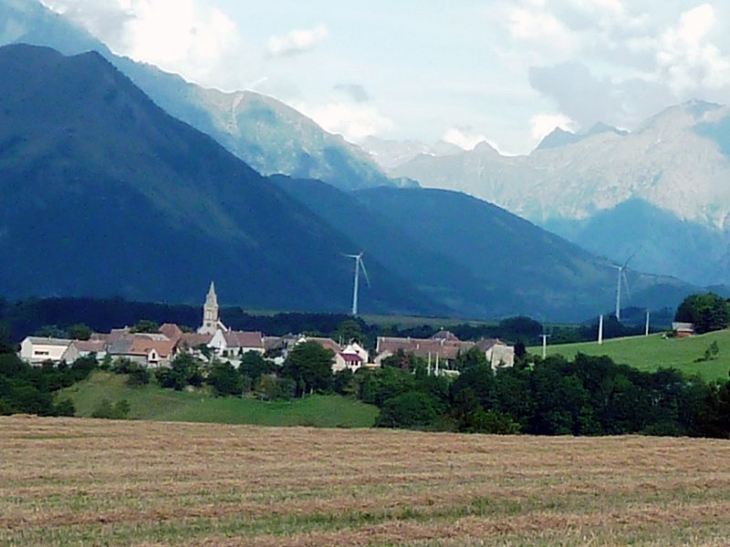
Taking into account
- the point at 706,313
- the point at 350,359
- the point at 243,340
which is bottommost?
the point at 350,359

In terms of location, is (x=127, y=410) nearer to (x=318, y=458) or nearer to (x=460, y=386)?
(x=460, y=386)

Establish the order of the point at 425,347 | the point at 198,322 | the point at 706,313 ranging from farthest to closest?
1. the point at 198,322
2. the point at 706,313
3. the point at 425,347

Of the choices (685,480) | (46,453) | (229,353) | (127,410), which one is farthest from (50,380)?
(685,480)

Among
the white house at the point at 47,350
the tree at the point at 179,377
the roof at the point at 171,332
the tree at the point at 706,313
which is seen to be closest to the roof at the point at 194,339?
the roof at the point at 171,332

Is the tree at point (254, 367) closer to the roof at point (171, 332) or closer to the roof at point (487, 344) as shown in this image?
the roof at point (487, 344)

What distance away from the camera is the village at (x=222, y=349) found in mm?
104312

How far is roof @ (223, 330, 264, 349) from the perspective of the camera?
126 meters

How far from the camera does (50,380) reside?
267 feet

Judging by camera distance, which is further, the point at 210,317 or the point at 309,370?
the point at 210,317

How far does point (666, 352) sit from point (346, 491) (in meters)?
92.5

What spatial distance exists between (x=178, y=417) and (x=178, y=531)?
52.8 m

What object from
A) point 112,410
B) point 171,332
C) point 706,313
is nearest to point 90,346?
point 171,332

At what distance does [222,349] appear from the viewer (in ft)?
402

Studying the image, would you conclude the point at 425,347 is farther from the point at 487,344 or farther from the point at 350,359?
the point at 350,359
